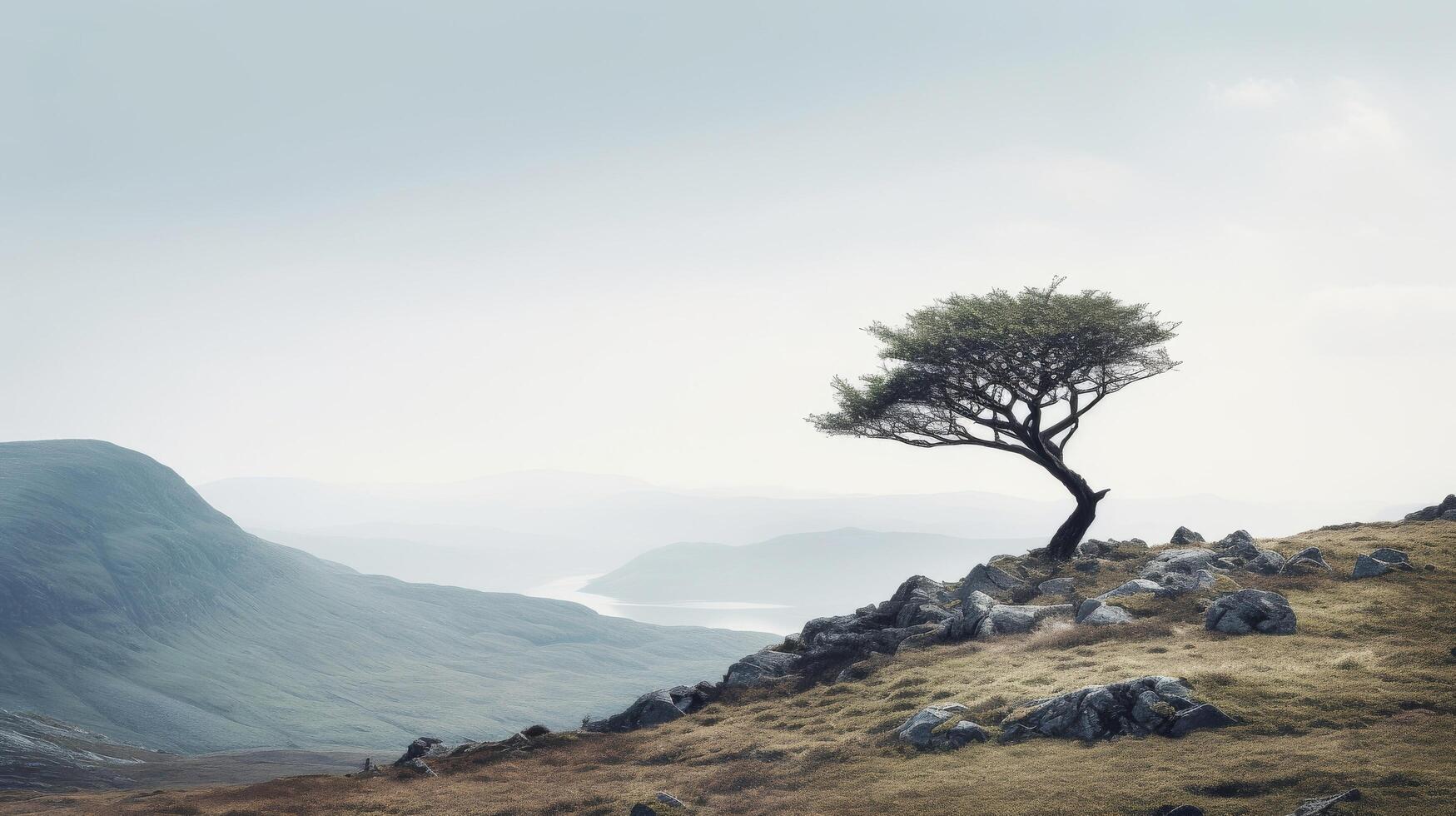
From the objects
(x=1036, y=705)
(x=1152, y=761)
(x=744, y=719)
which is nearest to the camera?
Answer: (x=1152, y=761)

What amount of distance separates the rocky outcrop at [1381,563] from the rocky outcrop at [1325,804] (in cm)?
2681

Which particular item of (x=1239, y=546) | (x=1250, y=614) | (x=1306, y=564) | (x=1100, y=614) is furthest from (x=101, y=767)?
(x=1306, y=564)

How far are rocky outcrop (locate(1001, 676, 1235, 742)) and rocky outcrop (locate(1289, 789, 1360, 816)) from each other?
6.04m

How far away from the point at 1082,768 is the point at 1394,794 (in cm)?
711

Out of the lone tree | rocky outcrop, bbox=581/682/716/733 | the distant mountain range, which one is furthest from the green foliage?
the distant mountain range

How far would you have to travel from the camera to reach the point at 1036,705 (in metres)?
28.1

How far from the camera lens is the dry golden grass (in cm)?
2059

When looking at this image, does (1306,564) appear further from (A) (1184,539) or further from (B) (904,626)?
(B) (904,626)

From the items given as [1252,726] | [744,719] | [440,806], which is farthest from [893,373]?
[440,806]

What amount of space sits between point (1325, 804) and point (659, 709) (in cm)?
3106

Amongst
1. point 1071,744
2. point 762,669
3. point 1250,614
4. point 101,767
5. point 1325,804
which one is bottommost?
point 101,767

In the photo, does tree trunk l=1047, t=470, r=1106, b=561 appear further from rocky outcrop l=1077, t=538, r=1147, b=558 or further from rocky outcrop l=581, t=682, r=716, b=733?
rocky outcrop l=581, t=682, r=716, b=733

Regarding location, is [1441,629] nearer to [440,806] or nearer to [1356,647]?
[1356,647]

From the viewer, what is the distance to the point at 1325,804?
1792 cm
